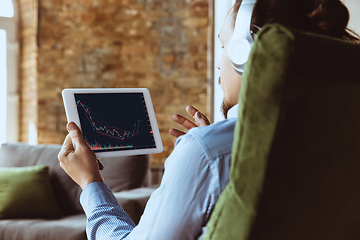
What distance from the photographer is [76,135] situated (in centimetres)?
80

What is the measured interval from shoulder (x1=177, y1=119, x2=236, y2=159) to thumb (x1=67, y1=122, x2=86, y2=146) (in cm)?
37

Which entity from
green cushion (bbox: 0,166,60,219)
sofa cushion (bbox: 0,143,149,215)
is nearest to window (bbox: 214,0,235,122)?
sofa cushion (bbox: 0,143,149,215)

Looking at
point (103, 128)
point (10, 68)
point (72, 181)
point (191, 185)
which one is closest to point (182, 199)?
point (191, 185)

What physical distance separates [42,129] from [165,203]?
128 inches

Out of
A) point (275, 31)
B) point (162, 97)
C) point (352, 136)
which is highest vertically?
point (275, 31)

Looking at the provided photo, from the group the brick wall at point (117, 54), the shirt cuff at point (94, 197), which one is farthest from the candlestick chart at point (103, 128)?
the brick wall at point (117, 54)

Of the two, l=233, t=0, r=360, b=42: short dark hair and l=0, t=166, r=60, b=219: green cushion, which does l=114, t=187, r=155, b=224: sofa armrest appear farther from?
l=233, t=0, r=360, b=42: short dark hair

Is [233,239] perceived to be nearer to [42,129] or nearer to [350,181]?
[350,181]

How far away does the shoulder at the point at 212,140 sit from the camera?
48 centimetres

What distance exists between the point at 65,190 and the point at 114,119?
65.1 inches

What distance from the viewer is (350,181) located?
0.47 m

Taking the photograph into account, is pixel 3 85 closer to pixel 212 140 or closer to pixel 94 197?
pixel 94 197

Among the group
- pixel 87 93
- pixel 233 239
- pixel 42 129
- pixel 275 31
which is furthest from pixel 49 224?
pixel 275 31

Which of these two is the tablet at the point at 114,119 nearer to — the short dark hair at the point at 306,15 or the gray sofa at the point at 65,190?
the short dark hair at the point at 306,15
